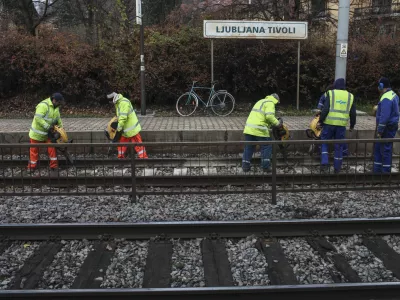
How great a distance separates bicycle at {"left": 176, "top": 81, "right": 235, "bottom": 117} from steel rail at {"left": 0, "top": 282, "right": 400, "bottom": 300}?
36.0 feet

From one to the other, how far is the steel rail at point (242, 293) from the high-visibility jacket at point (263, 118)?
4.94 m

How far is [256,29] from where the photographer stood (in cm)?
1406

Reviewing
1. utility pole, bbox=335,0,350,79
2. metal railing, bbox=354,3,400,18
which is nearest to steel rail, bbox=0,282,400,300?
utility pole, bbox=335,0,350,79

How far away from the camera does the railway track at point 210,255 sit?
12.3ft

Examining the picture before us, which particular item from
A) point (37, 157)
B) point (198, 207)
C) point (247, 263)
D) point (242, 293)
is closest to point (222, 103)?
point (37, 157)

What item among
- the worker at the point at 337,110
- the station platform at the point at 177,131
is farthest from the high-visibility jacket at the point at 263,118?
the station platform at the point at 177,131

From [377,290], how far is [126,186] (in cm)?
446

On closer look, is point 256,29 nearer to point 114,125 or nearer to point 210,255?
point 114,125

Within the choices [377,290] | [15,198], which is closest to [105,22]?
[15,198]

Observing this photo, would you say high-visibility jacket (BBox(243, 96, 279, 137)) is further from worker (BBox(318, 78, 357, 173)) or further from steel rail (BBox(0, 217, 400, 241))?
steel rail (BBox(0, 217, 400, 241))

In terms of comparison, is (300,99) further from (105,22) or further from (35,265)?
(35,265)

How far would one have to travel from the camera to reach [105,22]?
18297 mm

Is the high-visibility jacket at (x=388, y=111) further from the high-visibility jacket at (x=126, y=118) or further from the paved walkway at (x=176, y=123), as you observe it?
the high-visibility jacket at (x=126, y=118)

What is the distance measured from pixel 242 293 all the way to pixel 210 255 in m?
1.09
